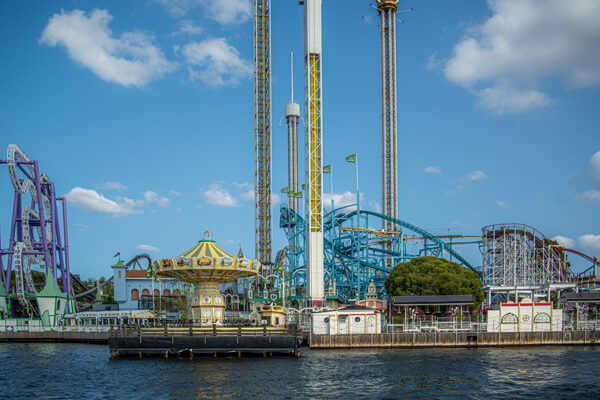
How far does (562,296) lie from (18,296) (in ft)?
223

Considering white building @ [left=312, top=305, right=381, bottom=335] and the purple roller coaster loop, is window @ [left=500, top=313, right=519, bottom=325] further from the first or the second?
the purple roller coaster loop

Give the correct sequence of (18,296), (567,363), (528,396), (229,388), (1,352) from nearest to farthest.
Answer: (528,396) < (229,388) < (567,363) < (1,352) < (18,296)

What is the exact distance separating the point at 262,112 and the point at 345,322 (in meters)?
60.3

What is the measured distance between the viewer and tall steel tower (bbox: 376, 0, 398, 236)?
106150 mm

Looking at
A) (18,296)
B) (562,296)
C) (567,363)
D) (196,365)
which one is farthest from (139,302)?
(567,363)

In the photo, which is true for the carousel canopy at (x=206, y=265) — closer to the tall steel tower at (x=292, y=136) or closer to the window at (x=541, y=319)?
the window at (x=541, y=319)

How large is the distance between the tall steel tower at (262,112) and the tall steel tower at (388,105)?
2170 cm

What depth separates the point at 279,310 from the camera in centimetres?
5569

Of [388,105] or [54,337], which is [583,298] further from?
[388,105]

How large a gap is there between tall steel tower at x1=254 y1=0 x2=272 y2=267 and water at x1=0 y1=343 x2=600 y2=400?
5714 centimetres

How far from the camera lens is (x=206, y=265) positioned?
46938 mm

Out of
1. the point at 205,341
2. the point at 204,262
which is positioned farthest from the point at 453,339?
the point at 204,262

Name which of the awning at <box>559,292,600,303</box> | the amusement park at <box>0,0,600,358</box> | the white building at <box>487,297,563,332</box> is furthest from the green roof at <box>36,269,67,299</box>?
the awning at <box>559,292,600,303</box>

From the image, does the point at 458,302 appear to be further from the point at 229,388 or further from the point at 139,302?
the point at 139,302
